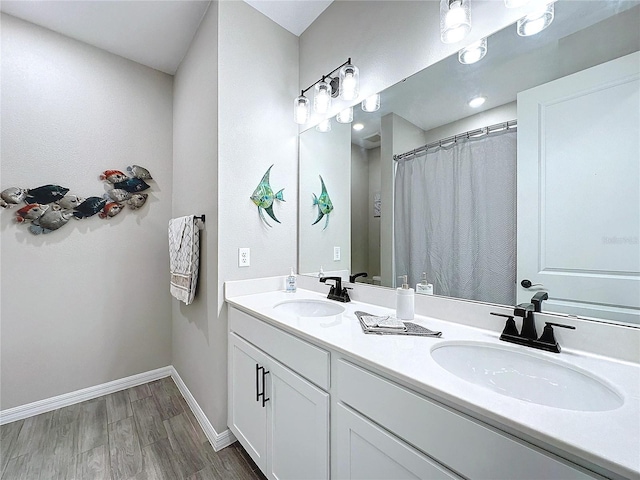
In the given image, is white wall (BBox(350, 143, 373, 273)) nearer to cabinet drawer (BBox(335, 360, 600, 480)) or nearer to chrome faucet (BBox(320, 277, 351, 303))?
chrome faucet (BBox(320, 277, 351, 303))

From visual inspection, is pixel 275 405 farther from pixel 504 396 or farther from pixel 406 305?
pixel 504 396

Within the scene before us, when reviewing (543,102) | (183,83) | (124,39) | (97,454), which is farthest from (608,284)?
(124,39)

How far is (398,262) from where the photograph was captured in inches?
55.9

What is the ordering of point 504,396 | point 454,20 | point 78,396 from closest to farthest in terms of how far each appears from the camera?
point 504,396
point 454,20
point 78,396

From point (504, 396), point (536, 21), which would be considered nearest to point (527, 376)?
point (504, 396)

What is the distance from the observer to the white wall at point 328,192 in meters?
1.73

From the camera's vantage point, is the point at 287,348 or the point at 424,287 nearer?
the point at 287,348

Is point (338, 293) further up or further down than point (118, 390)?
further up

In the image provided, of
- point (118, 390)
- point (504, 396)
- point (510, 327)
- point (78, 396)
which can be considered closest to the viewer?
point (504, 396)

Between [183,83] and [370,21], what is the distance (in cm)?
152

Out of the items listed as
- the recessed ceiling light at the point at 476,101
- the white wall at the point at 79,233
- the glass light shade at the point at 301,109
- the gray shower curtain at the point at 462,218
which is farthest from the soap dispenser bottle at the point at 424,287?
the white wall at the point at 79,233

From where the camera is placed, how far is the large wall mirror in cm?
82

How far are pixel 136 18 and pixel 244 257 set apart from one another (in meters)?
1.75

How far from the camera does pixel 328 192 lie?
187cm
